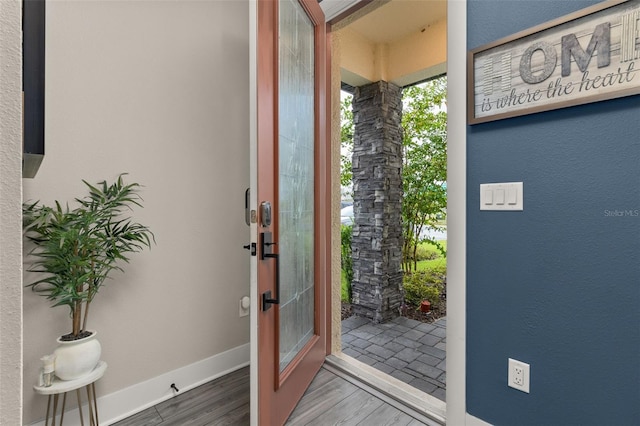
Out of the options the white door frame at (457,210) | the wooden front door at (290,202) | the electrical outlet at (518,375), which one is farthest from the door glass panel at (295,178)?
the electrical outlet at (518,375)

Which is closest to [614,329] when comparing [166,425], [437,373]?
[437,373]

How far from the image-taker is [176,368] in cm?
182

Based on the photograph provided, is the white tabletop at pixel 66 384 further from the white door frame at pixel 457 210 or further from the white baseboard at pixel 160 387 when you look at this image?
the white door frame at pixel 457 210

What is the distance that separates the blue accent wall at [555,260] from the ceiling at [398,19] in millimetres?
1575

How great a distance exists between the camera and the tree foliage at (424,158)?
3457 mm

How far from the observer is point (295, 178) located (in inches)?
69.9

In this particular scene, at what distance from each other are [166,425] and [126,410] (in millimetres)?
255

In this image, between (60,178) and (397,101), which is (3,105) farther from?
(397,101)

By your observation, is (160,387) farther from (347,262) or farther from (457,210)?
(347,262)

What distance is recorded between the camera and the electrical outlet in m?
1.27

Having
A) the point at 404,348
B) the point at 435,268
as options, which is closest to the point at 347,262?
the point at 435,268

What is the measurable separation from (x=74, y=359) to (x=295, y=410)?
1041mm

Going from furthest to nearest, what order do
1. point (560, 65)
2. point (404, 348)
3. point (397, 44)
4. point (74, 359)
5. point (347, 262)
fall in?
1. point (347, 262)
2. point (397, 44)
3. point (404, 348)
4. point (74, 359)
5. point (560, 65)

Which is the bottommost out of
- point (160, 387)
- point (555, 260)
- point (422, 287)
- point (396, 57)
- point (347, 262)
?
point (160, 387)
